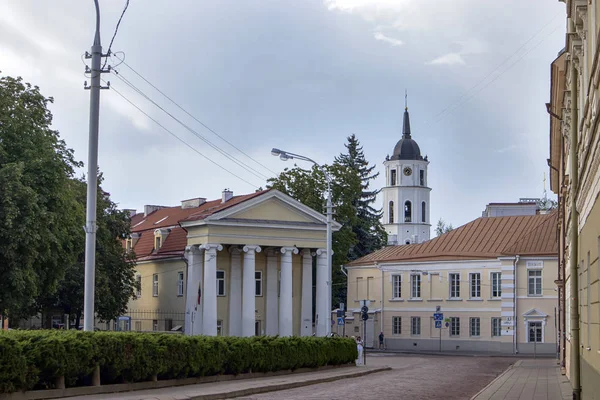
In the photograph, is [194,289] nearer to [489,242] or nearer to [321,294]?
[321,294]

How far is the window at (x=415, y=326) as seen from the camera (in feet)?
234

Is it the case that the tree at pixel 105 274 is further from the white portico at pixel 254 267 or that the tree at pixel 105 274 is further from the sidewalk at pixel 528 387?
the sidewalk at pixel 528 387

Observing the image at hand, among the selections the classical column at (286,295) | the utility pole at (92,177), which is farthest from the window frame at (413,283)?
the utility pole at (92,177)

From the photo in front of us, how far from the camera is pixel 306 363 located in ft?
117

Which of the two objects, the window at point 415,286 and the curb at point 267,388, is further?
the window at point 415,286

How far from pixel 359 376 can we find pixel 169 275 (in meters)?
32.2

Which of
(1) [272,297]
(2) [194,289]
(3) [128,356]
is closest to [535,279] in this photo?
(1) [272,297]

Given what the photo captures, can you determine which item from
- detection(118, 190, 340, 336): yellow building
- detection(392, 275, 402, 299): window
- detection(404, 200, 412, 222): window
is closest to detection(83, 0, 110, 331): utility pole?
detection(118, 190, 340, 336): yellow building

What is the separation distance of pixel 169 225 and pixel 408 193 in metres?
65.2

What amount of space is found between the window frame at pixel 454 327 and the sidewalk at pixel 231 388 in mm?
34350

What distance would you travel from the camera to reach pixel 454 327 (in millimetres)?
69312

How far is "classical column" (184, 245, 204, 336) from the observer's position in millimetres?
58375

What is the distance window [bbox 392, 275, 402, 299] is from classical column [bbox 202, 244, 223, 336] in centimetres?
1998

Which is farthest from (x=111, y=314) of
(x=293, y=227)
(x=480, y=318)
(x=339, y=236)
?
(x=480, y=318)
